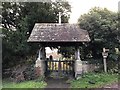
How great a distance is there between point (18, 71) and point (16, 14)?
18.4ft

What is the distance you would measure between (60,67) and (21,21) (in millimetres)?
4668

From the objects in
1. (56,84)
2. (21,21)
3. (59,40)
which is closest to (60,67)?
(59,40)

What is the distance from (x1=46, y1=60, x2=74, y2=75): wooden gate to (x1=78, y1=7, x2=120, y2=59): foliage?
1.82m

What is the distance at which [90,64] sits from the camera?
751 inches

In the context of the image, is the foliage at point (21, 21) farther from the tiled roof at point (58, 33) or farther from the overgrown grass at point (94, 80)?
the overgrown grass at point (94, 80)

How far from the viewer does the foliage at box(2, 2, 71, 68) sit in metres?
20.7

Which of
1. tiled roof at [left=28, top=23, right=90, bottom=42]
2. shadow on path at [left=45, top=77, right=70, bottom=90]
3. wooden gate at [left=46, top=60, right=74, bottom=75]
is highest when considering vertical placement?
tiled roof at [left=28, top=23, right=90, bottom=42]

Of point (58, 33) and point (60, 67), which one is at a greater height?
point (58, 33)

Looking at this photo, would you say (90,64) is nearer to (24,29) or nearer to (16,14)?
(24,29)

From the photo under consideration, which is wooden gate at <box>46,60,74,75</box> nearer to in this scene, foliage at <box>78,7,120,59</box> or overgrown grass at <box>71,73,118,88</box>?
foliage at <box>78,7,120,59</box>

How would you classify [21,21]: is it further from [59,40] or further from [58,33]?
[59,40]

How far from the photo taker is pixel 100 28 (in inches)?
748

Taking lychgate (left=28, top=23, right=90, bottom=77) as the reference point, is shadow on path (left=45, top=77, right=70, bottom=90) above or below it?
below

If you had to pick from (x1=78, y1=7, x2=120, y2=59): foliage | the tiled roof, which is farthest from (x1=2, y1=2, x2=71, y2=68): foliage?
(x1=78, y1=7, x2=120, y2=59): foliage
